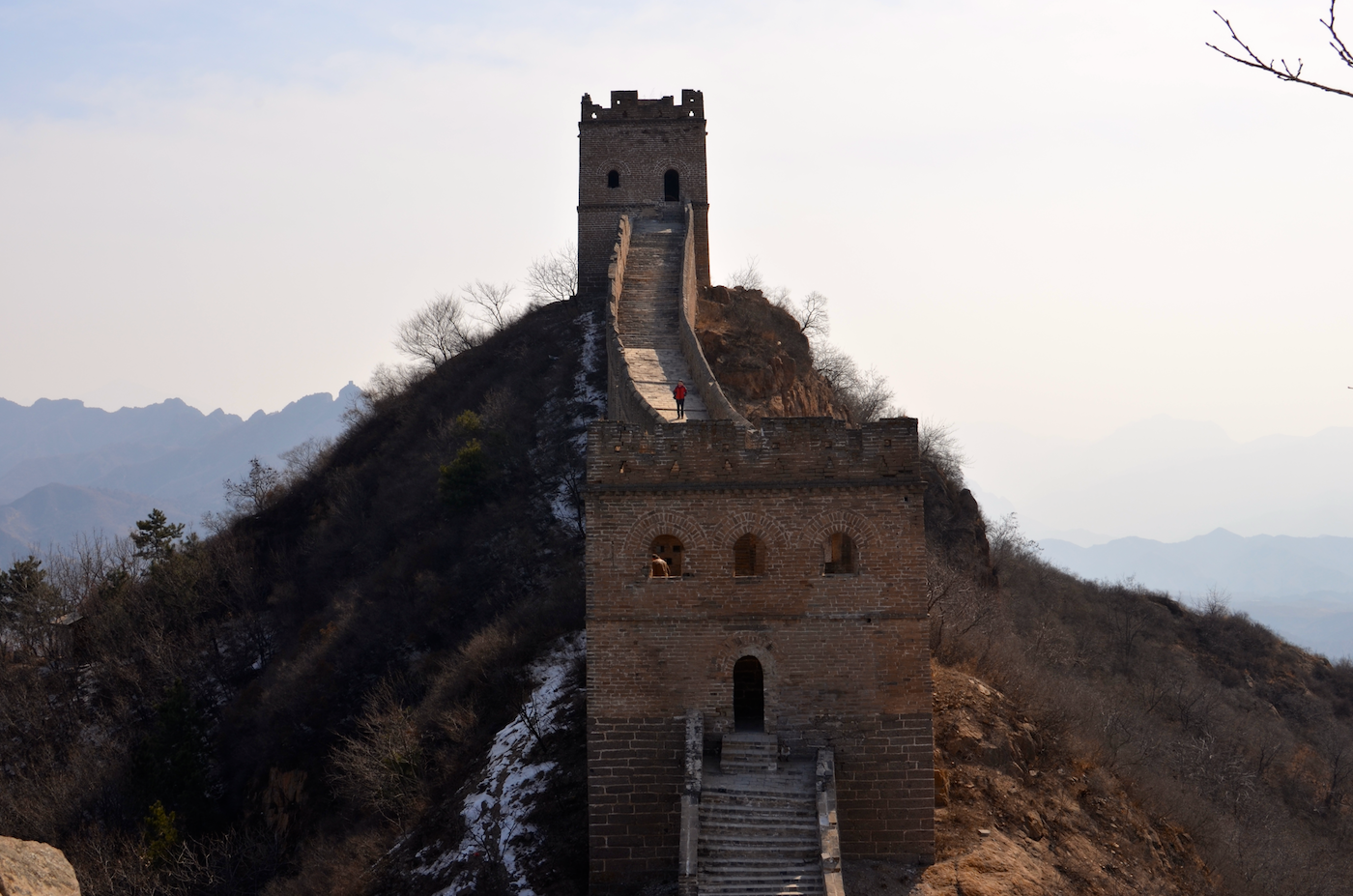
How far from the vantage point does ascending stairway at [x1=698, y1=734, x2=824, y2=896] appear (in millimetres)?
15492

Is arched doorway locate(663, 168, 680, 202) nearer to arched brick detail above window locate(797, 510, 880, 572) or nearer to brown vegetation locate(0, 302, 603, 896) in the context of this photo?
brown vegetation locate(0, 302, 603, 896)

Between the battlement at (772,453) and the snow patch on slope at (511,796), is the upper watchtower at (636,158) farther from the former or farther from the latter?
the battlement at (772,453)

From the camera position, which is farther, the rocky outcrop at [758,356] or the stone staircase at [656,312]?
the rocky outcrop at [758,356]

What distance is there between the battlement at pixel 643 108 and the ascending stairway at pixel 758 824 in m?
36.4

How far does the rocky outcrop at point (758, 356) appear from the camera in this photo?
123 ft

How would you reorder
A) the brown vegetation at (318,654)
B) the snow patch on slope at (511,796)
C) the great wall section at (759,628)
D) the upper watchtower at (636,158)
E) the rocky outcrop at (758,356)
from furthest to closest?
the upper watchtower at (636,158) < the rocky outcrop at (758,356) < the brown vegetation at (318,654) < the snow patch on slope at (511,796) < the great wall section at (759,628)

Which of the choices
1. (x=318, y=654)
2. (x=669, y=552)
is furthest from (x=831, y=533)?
(x=318, y=654)

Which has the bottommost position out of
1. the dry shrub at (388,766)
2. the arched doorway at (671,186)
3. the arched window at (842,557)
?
the dry shrub at (388,766)

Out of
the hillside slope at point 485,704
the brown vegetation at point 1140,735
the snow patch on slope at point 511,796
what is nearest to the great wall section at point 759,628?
the hillside slope at point 485,704

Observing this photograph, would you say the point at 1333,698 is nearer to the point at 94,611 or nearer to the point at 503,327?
the point at 503,327

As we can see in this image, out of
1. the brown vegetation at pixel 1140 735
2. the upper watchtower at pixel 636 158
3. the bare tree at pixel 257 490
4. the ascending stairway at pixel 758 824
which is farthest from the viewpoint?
the bare tree at pixel 257 490

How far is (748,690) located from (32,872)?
11.9 meters

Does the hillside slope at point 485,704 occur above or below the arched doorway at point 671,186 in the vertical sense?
below

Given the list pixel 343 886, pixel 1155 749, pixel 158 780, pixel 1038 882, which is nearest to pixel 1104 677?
pixel 1155 749
